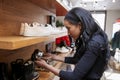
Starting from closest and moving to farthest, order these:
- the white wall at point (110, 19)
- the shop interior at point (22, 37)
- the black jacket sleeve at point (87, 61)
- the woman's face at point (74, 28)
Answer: the shop interior at point (22, 37) → the black jacket sleeve at point (87, 61) → the woman's face at point (74, 28) → the white wall at point (110, 19)

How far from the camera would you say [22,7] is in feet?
4.49

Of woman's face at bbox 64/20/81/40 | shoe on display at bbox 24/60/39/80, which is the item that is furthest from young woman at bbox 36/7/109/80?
shoe on display at bbox 24/60/39/80

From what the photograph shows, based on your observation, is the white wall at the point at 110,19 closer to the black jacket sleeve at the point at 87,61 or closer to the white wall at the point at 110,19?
the white wall at the point at 110,19

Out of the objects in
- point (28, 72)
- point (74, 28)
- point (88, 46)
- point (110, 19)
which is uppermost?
point (110, 19)

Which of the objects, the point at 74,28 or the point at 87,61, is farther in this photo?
the point at 74,28

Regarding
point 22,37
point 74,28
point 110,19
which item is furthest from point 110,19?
point 22,37

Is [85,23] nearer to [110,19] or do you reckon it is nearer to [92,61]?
[92,61]

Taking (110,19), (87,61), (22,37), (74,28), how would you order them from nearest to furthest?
(22,37)
(87,61)
(74,28)
(110,19)

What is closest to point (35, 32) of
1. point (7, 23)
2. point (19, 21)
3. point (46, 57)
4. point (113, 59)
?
point (7, 23)

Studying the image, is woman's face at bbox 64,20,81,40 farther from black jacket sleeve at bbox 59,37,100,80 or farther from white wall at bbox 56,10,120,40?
white wall at bbox 56,10,120,40

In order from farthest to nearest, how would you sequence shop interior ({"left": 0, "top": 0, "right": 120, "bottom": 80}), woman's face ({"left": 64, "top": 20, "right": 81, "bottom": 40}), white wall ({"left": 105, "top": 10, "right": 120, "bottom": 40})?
white wall ({"left": 105, "top": 10, "right": 120, "bottom": 40}) < woman's face ({"left": 64, "top": 20, "right": 81, "bottom": 40}) < shop interior ({"left": 0, "top": 0, "right": 120, "bottom": 80})

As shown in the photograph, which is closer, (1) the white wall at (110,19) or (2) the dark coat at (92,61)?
(2) the dark coat at (92,61)

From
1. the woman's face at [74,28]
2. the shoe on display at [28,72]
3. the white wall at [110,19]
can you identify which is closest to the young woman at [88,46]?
the woman's face at [74,28]

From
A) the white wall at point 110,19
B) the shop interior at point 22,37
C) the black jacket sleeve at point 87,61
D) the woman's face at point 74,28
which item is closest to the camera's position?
the shop interior at point 22,37
